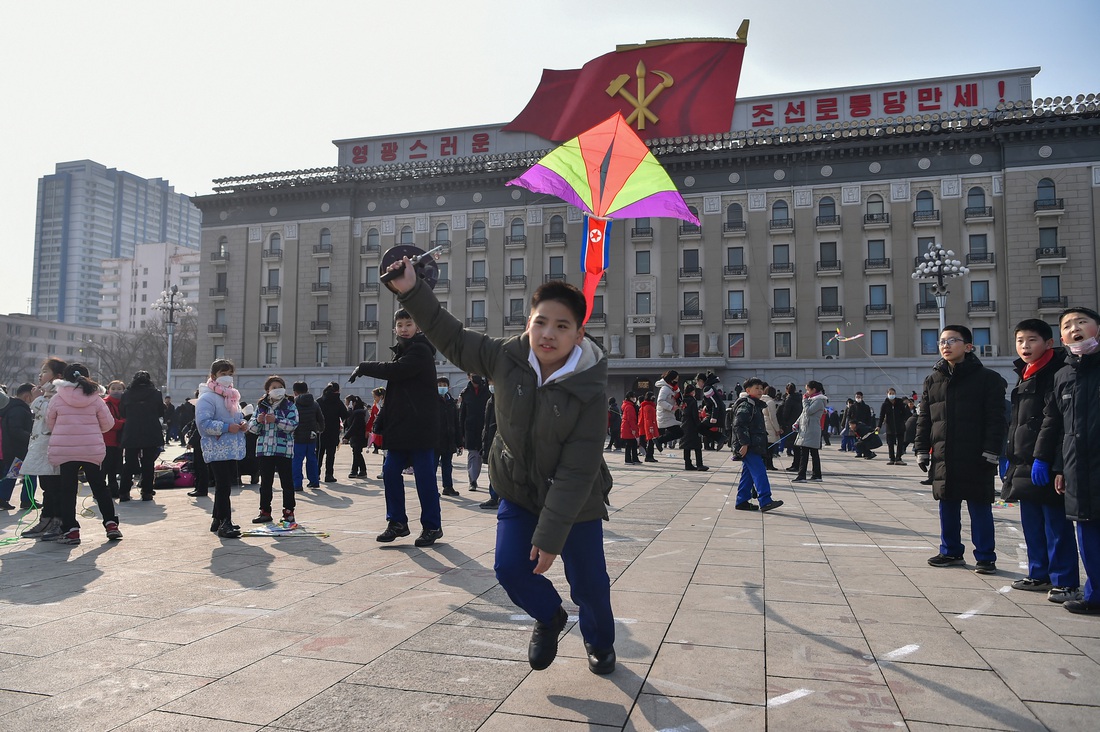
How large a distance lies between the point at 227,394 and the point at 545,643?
5.32 meters

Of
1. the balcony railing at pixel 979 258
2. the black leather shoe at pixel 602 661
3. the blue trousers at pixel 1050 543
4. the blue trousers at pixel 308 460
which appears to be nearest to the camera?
the black leather shoe at pixel 602 661

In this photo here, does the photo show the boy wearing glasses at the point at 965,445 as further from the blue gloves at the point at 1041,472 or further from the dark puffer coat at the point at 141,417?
the dark puffer coat at the point at 141,417

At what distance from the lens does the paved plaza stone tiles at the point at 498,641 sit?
2.77 metres

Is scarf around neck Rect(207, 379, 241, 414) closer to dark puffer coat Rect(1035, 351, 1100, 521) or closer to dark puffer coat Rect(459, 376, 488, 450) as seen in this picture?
dark puffer coat Rect(459, 376, 488, 450)

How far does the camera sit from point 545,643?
3135 millimetres

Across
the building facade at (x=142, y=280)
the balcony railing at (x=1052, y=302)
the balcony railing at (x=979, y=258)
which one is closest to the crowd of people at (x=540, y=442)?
the balcony railing at (x=979, y=258)

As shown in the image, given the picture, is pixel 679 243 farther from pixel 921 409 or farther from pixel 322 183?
pixel 921 409

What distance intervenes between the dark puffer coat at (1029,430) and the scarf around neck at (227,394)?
6.73m

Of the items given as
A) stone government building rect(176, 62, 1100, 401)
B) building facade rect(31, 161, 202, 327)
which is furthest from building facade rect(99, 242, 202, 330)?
stone government building rect(176, 62, 1100, 401)

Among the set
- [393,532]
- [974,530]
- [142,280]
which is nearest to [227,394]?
[393,532]

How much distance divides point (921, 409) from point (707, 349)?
35042mm

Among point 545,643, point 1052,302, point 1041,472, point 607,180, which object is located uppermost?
point 1052,302

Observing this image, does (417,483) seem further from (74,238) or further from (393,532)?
(74,238)

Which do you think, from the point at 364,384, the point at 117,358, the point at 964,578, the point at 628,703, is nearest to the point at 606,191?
the point at 964,578
